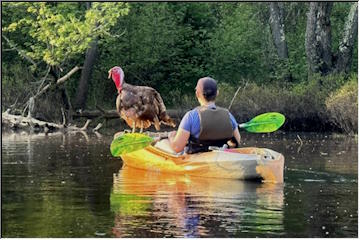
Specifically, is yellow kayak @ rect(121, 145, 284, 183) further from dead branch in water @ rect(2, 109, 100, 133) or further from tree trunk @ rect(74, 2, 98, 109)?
tree trunk @ rect(74, 2, 98, 109)

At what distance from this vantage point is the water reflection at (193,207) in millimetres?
9969

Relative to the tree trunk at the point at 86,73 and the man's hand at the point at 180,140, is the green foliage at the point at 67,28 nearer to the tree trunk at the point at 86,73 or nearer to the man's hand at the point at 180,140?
the tree trunk at the point at 86,73

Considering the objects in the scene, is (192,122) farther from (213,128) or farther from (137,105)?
(137,105)

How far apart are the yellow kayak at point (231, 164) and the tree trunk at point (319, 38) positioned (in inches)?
602

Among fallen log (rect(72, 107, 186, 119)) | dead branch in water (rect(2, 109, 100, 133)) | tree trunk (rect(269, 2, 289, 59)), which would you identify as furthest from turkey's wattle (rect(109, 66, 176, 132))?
tree trunk (rect(269, 2, 289, 59))

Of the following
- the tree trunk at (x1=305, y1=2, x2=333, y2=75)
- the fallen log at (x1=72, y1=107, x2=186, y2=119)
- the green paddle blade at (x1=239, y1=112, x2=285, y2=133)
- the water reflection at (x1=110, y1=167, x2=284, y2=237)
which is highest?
the tree trunk at (x1=305, y1=2, x2=333, y2=75)

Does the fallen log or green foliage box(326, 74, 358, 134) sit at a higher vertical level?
green foliage box(326, 74, 358, 134)

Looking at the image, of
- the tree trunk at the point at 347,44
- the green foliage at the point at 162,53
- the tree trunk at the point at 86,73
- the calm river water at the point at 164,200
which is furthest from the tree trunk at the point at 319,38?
the calm river water at the point at 164,200

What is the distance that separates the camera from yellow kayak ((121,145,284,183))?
13.9 meters

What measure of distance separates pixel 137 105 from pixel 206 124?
4.62 m

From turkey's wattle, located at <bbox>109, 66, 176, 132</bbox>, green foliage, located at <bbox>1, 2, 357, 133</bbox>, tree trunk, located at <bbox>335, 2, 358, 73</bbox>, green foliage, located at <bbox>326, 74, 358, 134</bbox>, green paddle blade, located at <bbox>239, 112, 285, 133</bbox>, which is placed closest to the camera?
green paddle blade, located at <bbox>239, 112, 285, 133</bbox>

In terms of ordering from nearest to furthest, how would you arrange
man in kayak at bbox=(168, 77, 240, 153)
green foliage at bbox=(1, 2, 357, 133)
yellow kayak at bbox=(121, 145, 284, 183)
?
1. yellow kayak at bbox=(121, 145, 284, 183)
2. man in kayak at bbox=(168, 77, 240, 153)
3. green foliage at bbox=(1, 2, 357, 133)

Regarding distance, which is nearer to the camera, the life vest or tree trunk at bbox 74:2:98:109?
the life vest

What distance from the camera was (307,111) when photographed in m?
Answer: 27.3
